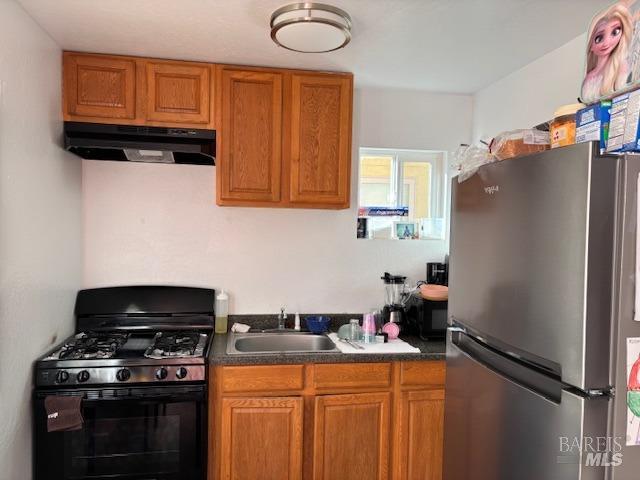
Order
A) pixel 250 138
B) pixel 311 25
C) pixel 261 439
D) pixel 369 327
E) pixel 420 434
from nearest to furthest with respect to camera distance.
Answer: pixel 311 25 → pixel 261 439 → pixel 420 434 → pixel 250 138 → pixel 369 327

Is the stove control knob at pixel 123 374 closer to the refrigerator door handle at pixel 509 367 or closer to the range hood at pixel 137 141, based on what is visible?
the range hood at pixel 137 141

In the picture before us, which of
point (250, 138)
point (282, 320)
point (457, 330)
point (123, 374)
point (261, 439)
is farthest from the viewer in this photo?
point (282, 320)

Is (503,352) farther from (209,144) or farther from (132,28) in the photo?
(132,28)

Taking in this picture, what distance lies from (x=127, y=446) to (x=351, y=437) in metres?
1.04

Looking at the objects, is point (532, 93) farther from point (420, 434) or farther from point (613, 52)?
point (420, 434)

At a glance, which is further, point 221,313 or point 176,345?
point 221,313

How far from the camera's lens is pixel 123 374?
199cm

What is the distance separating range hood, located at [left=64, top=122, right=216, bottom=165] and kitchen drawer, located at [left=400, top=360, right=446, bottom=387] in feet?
4.86

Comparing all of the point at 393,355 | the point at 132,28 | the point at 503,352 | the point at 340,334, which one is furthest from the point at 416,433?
the point at 132,28

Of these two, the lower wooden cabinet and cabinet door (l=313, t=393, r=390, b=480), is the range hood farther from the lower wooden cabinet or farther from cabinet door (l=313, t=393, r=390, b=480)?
cabinet door (l=313, t=393, r=390, b=480)

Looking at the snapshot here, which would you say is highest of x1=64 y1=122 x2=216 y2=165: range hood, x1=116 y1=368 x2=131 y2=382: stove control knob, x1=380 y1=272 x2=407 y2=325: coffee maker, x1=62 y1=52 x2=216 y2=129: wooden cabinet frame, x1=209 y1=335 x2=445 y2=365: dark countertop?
x1=62 y1=52 x2=216 y2=129: wooden cabinet frame

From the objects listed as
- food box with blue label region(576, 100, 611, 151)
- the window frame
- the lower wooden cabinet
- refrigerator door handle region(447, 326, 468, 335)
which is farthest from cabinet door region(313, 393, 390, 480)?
food box with blue label region(576, 100, 611, 151)

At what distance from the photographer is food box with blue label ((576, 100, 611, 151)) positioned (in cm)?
108

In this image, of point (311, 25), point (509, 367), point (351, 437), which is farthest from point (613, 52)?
point (351, 437)
